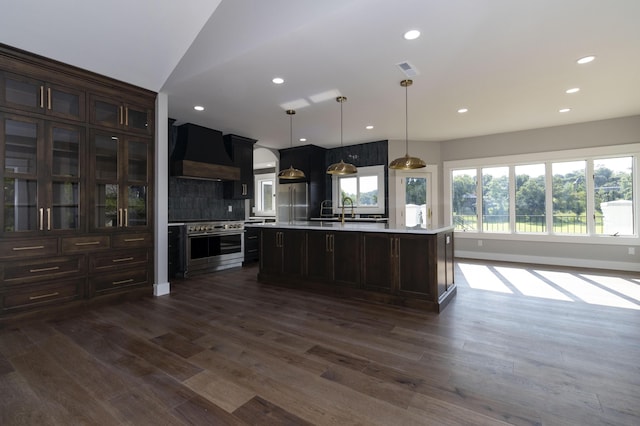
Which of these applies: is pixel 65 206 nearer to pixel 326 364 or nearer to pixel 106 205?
pixel 106 205

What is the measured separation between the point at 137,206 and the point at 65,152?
922 mm

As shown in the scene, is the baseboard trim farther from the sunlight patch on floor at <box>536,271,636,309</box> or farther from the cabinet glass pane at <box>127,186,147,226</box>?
the cabinet glass pane at <box>127,186,147,226</box>

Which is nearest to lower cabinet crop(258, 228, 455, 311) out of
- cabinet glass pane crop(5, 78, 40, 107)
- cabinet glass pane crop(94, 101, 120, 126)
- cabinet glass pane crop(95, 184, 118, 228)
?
cabinet glass pane crop(95, 184, 118, 228)

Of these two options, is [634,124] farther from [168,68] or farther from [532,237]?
[168,68]

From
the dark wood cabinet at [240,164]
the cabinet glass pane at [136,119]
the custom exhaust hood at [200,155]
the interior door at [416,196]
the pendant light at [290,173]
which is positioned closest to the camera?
the cabinet glass pane at [136,119]

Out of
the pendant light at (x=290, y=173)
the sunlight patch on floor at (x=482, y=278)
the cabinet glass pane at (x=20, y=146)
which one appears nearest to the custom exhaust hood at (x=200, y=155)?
the pendant light at (x=290, y=173)

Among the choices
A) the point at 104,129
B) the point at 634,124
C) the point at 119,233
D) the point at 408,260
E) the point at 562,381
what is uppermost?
the point at 634,124

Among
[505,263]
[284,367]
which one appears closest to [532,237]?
[505,263]

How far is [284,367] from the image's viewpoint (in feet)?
6.95

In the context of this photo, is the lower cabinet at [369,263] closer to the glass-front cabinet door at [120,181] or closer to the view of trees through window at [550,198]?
the glass-front cabinet door at [120,181]

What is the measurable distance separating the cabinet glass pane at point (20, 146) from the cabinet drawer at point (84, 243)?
30.5 inches

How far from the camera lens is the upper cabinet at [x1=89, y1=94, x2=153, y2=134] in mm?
3492

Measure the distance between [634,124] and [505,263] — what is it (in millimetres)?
3167

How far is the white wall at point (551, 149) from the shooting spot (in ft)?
17.5
